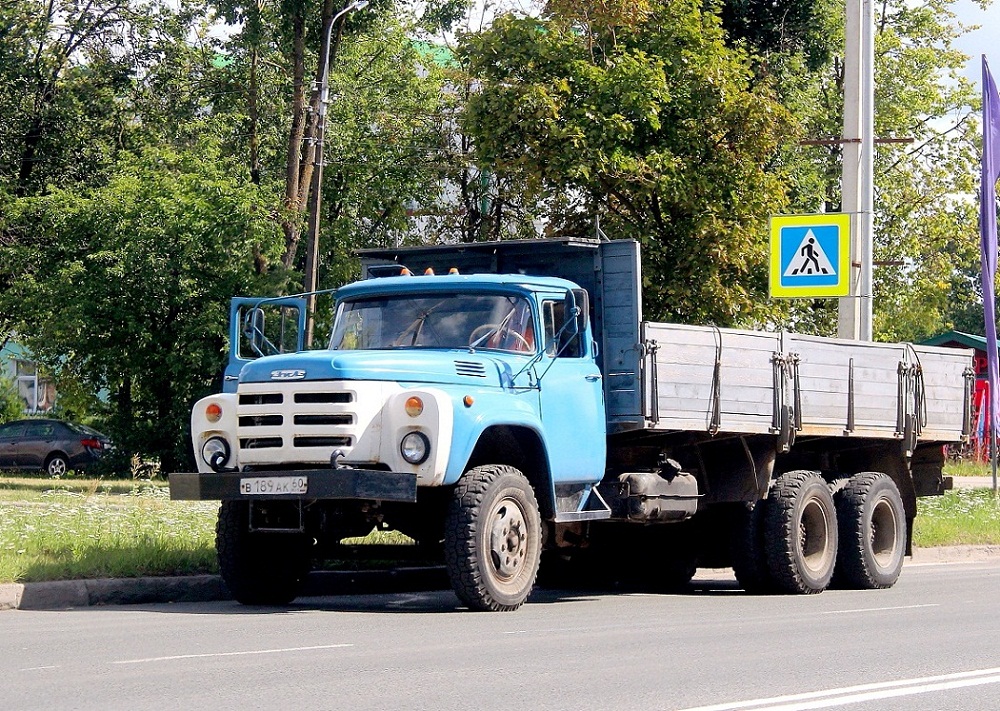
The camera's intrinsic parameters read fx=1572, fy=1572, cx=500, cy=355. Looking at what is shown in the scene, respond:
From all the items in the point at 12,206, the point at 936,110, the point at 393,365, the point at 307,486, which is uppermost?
the point at 936,110

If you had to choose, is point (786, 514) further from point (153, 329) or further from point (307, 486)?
point (153, 329)

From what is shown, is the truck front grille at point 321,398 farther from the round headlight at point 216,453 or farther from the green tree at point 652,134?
the green tree at point 652,134

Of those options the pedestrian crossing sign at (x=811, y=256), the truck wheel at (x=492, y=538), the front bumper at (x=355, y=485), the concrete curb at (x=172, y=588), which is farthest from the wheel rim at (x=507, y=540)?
the pedestrian crossing sign at (x=811, y=256)

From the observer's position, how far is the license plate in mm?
11516

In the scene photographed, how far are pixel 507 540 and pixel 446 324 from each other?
1.93 metres

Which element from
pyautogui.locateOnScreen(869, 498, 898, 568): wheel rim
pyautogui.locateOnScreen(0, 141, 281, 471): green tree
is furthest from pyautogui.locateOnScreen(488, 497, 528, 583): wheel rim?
pyautogui.locateOnScreen(0, 141, 281, 471): green tree

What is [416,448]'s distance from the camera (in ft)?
37.9

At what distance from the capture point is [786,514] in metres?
14.9

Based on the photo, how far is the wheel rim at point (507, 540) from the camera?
1195cm

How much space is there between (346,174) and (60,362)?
9.58 m

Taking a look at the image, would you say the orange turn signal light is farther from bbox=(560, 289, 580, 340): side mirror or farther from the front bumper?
bbox=(560, 289, 580, 340): side mirror

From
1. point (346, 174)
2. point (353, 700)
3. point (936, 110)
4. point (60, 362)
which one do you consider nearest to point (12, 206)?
point (60, 362)

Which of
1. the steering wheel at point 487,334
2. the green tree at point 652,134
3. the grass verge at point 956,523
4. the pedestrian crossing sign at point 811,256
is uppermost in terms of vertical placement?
the green tree at point 652,134

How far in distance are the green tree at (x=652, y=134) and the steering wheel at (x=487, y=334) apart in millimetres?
13523
